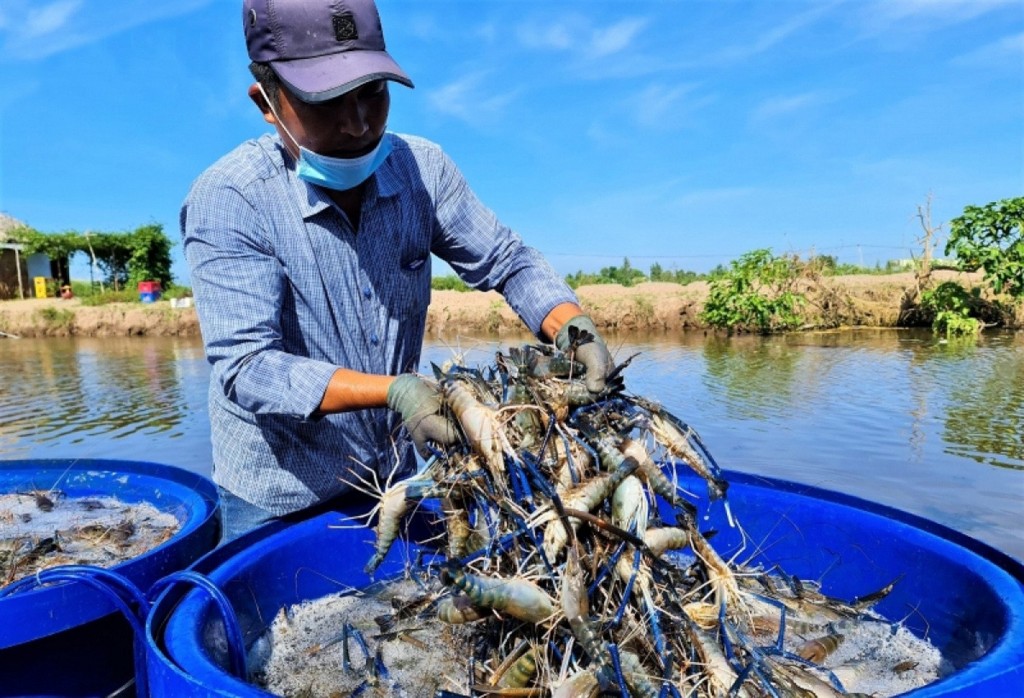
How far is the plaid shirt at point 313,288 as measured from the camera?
2062 mm

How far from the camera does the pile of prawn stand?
154 centimetres

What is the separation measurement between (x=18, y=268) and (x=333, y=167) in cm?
3027

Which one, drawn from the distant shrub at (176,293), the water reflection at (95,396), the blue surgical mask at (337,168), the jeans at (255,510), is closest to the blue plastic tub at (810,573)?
the jeans at (255,510)

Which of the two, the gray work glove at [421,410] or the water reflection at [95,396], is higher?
the gray work glove at [421,410]

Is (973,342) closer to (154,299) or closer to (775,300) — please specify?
(775,300)

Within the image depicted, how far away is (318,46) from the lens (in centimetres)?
197

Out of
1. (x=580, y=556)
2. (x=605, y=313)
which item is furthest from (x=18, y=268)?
(x=580, y=556)

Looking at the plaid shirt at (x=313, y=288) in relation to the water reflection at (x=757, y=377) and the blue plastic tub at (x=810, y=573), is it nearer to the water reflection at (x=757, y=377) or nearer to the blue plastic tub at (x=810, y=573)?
the blue plastic tub at (x=810, y=573)

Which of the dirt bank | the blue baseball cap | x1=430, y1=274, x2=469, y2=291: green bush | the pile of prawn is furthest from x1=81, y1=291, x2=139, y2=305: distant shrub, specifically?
the pile of prawn

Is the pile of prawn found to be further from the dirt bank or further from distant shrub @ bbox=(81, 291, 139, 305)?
Result: distant shrub @ bbox=(81, 291, 139, 305)

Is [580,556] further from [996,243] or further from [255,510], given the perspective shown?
[996,243]

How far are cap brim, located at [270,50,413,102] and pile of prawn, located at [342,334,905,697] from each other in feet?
2.42

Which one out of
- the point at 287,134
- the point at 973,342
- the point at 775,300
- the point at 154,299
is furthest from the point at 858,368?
the point at 154,299

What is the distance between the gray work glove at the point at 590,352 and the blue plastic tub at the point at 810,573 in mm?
771
